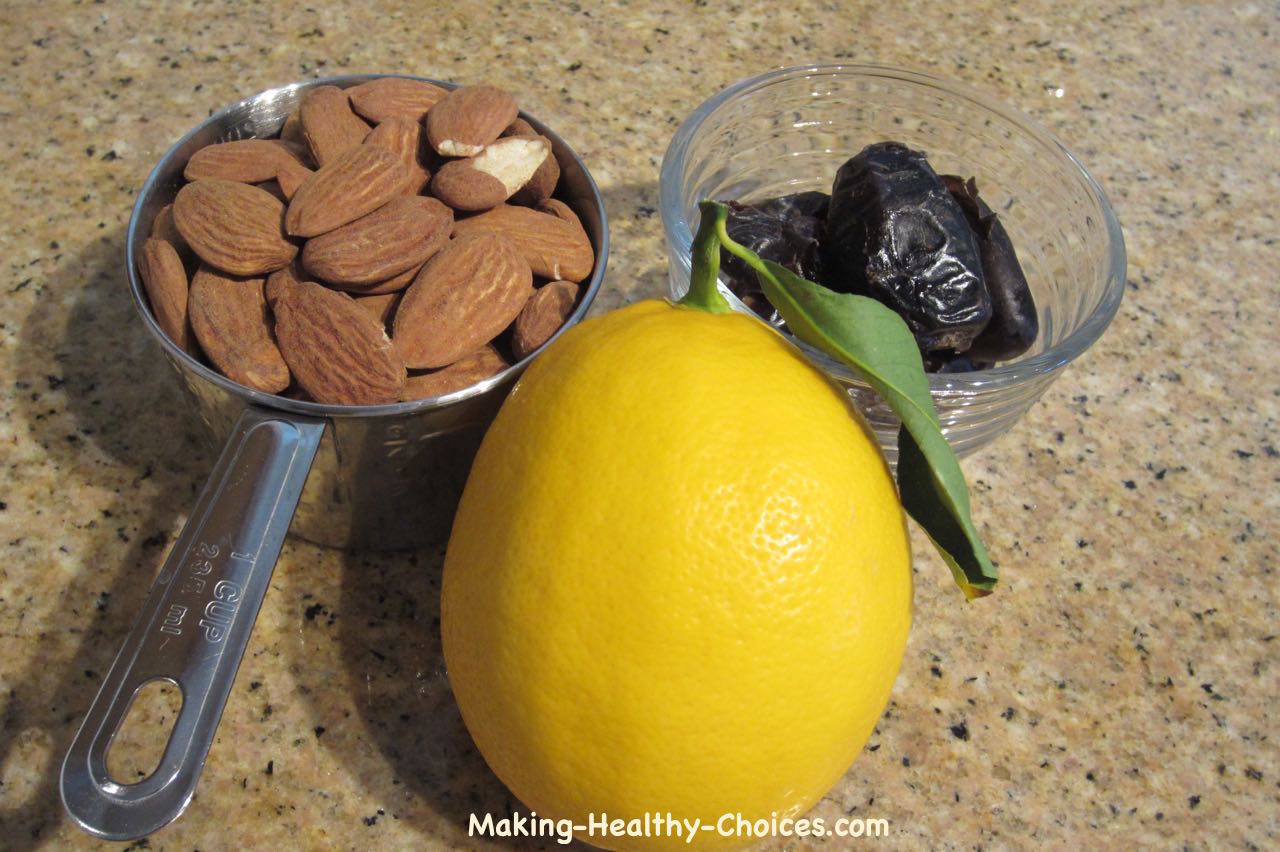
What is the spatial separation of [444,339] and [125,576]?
25cm

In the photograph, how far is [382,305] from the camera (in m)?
0.59

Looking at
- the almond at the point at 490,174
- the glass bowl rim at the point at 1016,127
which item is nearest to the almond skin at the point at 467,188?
the almond at the point at 490,174

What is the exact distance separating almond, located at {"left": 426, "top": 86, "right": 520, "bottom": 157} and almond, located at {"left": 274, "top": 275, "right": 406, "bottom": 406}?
0.14 meters

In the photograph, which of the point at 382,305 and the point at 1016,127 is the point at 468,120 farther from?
the point at 1016,127

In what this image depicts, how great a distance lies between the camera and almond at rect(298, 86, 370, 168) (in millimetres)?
629

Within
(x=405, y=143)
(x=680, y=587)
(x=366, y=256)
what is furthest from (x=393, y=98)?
(x=680, y=587)

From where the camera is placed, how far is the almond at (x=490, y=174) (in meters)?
0.62

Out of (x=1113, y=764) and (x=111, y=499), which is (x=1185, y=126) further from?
(x=111, y=499)

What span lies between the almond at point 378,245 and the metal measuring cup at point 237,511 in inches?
3.5

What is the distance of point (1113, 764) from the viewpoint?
1.96ft

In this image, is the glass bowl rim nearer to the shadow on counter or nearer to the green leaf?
the green leaf

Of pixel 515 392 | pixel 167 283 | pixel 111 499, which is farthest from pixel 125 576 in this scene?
pixel 515 392

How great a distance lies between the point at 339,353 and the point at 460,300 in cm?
7

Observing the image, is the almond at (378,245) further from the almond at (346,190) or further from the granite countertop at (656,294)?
the granite countertop at (656,294)
